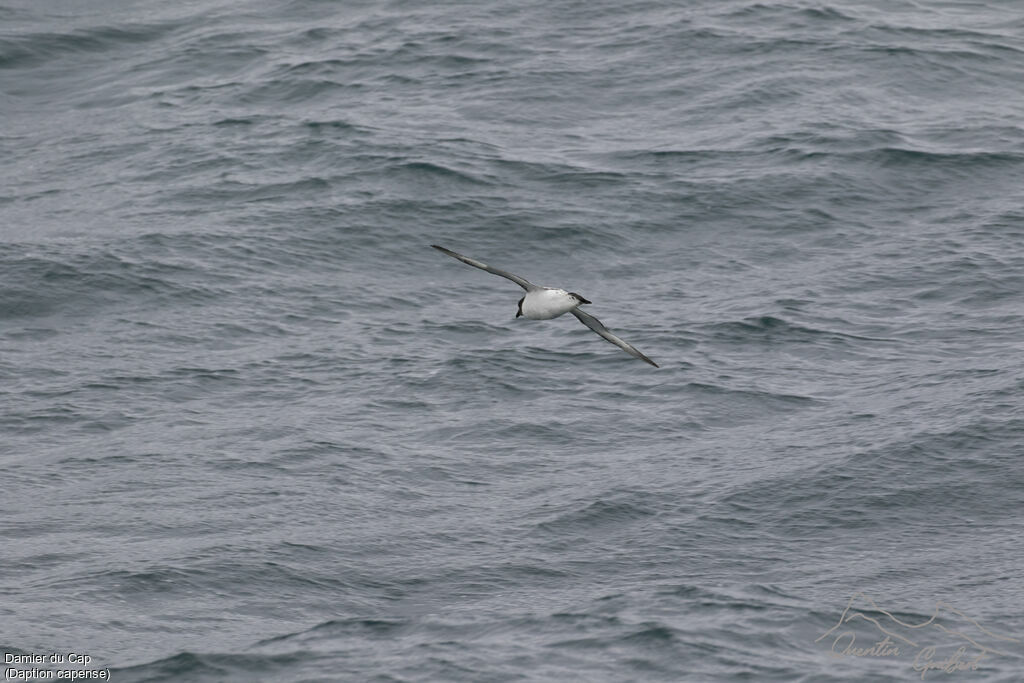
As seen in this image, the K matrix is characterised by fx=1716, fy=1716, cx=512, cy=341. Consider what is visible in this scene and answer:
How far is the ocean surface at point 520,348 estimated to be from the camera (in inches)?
1033

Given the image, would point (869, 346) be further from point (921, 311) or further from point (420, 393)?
point (420, 393)

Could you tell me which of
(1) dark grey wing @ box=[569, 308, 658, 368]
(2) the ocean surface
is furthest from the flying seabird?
(2) the ocean surface

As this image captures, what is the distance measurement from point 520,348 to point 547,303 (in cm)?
1214

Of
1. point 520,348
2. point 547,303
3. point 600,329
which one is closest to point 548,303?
point 547,303

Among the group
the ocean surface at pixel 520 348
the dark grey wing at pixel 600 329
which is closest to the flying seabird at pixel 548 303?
the dark grey wing at pixel 600 329

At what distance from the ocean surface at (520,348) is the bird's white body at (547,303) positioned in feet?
18.1

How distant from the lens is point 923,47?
44.3 metres

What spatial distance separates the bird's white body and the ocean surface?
551cm

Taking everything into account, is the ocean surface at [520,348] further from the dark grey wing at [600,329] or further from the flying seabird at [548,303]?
the flying seabird at [548,303]

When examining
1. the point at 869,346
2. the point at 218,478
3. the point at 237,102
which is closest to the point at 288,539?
the point at 218,478

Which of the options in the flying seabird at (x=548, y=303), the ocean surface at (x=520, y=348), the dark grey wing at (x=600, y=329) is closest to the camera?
the flying seabird at (x=548, y=303)

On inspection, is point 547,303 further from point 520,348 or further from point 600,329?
point 520,348

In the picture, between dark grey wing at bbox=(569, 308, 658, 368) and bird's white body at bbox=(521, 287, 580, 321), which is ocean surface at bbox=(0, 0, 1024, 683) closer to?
dark grey wing at bbox=(569, 308, 658, 368)

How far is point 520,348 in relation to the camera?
34.3m
